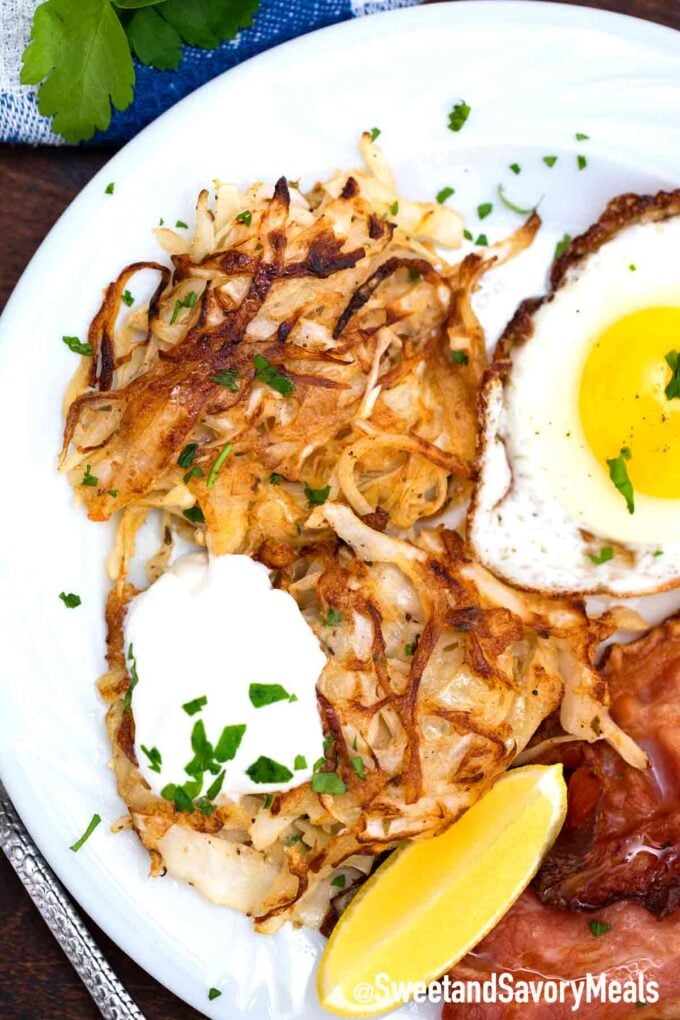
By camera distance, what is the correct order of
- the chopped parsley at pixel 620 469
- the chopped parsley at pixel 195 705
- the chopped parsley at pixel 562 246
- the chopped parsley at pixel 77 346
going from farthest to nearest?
the chopped parsley at pixel 562 246 → the chopped parsley at pixel 77 346 → the chopped parsley at pixel 620 469 → the chopped parsley at pixel 195 705

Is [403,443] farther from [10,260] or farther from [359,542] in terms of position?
[10,260]

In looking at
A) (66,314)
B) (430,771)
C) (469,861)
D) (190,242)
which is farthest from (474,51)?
(469,861)

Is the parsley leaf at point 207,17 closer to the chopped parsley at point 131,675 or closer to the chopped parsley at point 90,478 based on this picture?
the chopped parsley at point 90,478

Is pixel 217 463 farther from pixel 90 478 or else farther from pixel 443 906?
pixel 443 906

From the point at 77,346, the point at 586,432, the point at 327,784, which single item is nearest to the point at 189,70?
the point at 77,346

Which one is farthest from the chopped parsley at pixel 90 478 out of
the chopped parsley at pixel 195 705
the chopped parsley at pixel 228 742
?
the chopped parsley at pixel 228 742

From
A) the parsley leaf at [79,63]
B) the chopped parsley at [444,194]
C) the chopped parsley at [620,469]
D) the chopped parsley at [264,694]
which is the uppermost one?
the parsley leaf at [79,63]

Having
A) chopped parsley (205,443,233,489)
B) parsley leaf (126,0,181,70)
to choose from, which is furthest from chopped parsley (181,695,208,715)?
parsley leaf (126,0,181,70)
